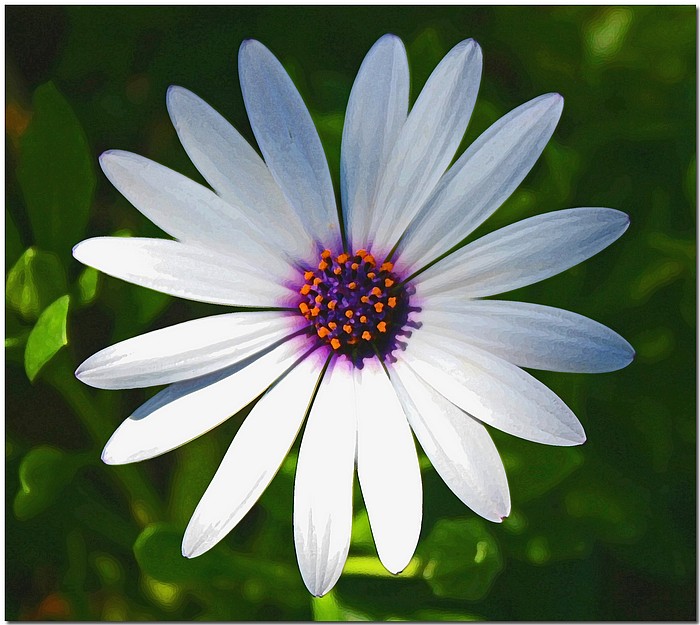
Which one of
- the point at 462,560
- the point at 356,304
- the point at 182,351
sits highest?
the point at 356,304

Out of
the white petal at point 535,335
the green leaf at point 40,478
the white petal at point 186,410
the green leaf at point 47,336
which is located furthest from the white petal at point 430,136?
the green leaf at point 40,478

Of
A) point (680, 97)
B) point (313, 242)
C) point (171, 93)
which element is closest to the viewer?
point (171, 93)

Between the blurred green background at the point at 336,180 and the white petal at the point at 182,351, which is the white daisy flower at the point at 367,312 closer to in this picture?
the white petal at the point at 182,351

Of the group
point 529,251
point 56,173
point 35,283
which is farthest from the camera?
point 56,173

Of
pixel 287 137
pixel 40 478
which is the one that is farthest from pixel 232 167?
pixel 40 478

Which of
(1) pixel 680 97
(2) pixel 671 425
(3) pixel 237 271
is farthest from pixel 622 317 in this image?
(3) pixel 237 271

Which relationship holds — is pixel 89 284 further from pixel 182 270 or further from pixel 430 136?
pixel 430 136

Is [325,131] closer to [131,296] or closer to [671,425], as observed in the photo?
[131,296]
